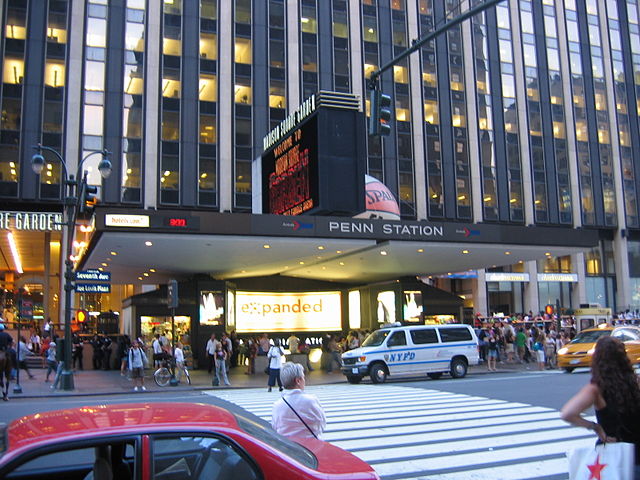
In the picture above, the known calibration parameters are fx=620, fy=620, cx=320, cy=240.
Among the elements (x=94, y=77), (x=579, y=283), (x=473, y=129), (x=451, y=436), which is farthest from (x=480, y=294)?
(x=451, y=436)

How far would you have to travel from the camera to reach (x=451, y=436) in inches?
413

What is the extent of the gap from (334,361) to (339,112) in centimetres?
1153

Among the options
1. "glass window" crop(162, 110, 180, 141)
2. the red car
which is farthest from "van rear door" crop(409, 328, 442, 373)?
"glass window" crop(162, 110, 180, 141)

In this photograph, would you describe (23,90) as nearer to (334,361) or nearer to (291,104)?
(291,104)

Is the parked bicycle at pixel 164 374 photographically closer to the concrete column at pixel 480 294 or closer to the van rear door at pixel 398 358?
the van rear door at pixel 398 358

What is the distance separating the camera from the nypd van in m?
22.6

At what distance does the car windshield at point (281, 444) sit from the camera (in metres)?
4.12

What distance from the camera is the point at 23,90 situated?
41969 millimetres

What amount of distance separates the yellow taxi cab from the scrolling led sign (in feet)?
38.4

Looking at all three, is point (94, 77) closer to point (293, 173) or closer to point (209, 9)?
point (209, 9)

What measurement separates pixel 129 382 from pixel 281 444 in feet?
69.0

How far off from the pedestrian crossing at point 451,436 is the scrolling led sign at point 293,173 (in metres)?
9.26

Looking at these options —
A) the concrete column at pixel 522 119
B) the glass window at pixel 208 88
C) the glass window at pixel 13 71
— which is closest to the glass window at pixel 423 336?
the glass window at pixel 208 88

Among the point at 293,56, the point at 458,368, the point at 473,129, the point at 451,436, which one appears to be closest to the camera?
the point at 451,436
